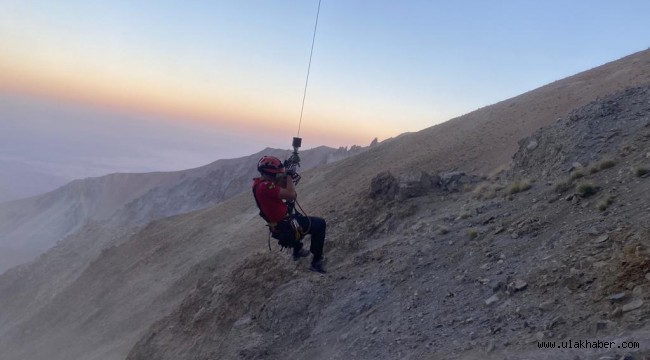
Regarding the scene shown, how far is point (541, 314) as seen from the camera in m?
5.87

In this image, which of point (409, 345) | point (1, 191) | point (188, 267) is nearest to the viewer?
point (409, 345)

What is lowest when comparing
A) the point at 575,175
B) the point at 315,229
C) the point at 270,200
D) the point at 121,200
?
the point at 575,175

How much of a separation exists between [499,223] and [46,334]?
70.1 ft

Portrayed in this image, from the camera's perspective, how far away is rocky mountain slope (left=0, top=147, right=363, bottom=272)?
5528 centimetres

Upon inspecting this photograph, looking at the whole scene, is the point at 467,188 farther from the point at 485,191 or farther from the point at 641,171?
the point at 641,171

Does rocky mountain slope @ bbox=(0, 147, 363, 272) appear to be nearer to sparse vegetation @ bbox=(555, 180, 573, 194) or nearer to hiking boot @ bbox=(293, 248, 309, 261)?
hiking boot @ bbox=(293, 248, 309, 261)

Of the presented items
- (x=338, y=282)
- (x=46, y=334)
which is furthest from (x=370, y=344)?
(x=46, y=334)

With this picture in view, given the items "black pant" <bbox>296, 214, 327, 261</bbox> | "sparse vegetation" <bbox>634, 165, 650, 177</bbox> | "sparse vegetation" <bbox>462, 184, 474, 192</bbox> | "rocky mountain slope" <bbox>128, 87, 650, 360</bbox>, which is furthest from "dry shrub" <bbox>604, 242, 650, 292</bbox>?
"sparse vegetation" <bbox>462, 184, 474, 192</bbox>

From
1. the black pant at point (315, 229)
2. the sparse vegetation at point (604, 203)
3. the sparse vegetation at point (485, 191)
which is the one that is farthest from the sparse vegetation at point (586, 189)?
the black pant at point (315, 229)

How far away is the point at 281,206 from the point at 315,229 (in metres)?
0.72

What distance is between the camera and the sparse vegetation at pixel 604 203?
287 inches

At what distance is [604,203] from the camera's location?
24.0 feet

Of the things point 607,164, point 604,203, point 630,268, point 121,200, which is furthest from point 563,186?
point 121,200

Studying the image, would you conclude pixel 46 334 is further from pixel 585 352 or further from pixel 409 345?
pixel 585 352
